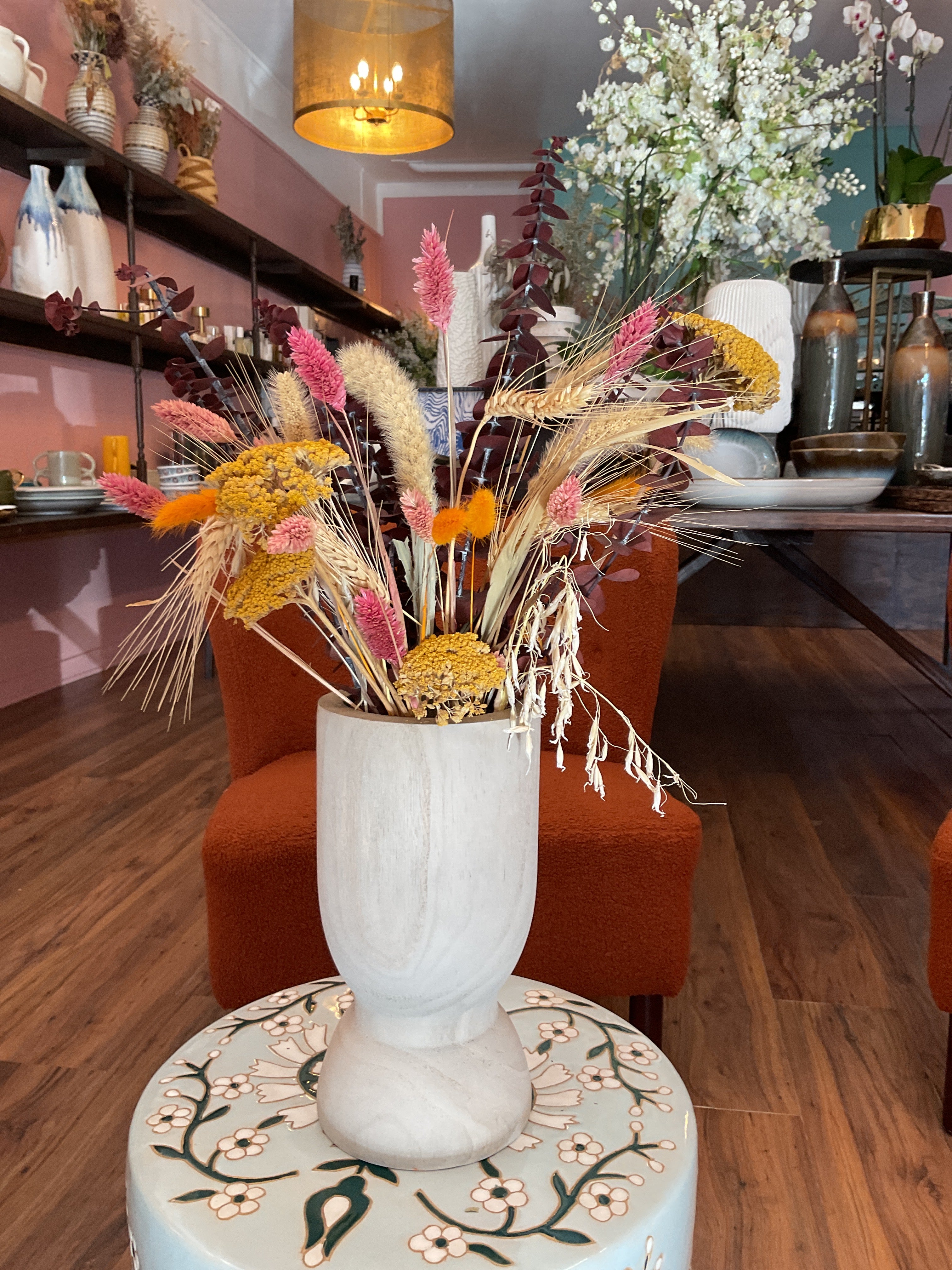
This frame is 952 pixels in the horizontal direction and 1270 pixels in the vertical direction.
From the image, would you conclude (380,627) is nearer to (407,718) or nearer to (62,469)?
(407,718)

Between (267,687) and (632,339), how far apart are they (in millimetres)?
897

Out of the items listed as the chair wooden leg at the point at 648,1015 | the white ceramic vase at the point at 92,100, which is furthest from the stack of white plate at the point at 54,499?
the chair wooden leg at the point at 648,1015

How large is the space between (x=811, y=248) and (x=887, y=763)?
140cm

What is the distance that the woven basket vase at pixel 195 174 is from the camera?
3.87 m

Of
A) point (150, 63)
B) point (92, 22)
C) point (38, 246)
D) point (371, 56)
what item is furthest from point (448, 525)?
point (150, 63)

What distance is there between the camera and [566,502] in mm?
558

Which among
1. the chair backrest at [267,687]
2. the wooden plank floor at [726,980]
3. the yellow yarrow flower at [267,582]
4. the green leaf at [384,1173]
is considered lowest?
the wooden plank floor at [726,980]

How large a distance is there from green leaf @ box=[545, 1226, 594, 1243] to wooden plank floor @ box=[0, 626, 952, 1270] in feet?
1.72

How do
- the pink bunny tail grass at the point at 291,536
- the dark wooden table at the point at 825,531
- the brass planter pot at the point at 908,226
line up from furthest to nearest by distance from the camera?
1. the brass planter pot at the point at 908,226
2. the dark wooden table at the point at 825,531
3. the pink bunny tail grass at the point at 291,536

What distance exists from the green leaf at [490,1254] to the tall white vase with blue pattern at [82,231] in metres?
3.18

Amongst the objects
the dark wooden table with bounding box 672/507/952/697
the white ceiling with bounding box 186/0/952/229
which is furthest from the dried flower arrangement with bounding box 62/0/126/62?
the dark wooden table with bounding box 672/507/952/697

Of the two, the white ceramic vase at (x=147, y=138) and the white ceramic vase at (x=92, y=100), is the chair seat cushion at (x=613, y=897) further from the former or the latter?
the white ceramic vase at (x=147, y=138)

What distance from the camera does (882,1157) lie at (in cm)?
113

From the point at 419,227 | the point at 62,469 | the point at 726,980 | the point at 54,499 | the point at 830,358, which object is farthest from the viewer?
the point at 419,227
